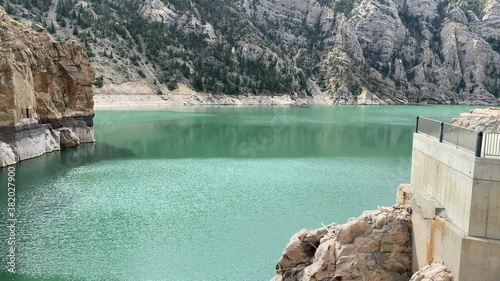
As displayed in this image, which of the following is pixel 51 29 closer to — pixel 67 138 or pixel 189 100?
pixel 189 100

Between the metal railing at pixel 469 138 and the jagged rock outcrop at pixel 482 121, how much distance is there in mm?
886

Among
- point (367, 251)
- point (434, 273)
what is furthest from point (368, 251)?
point (434, 273)

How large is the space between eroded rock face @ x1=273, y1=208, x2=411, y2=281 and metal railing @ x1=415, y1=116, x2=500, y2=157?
264cm

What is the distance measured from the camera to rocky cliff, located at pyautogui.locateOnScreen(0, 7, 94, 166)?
42.9 metres

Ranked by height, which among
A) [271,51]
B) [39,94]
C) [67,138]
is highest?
[271,51]

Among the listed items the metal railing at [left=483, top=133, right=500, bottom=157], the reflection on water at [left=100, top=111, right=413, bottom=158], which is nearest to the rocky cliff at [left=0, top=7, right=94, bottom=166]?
the reflection on water at [left=100, top=111, right=413, bottom=158]

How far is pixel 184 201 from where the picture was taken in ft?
107

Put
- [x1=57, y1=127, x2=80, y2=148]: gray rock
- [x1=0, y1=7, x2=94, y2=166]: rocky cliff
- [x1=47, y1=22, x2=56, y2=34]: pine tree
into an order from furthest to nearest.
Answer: [x1=47, y1=22, x2=56, y2=34]: pine tree < [x1=57, y1=127, x2=80, y2=148]: gray rock < [x1=0, y1=7, x2=94, y2=166]: rocky cliff

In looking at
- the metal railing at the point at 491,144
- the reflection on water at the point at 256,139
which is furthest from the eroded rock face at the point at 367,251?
the reflection on water at the point at 256,139

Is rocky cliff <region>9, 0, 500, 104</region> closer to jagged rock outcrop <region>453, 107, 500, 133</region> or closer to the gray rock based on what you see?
the gray rock

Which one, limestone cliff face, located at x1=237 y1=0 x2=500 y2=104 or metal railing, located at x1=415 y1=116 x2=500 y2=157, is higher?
limestone cliff face, located at x1=237 y1=0 x2=500 y2=104

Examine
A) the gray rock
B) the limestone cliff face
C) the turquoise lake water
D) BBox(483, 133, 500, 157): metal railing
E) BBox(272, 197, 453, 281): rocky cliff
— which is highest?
the limestone cliff face

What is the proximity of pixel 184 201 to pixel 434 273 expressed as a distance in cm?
2281

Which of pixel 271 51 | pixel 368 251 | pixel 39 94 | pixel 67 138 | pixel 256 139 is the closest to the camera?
pixel 368 251
